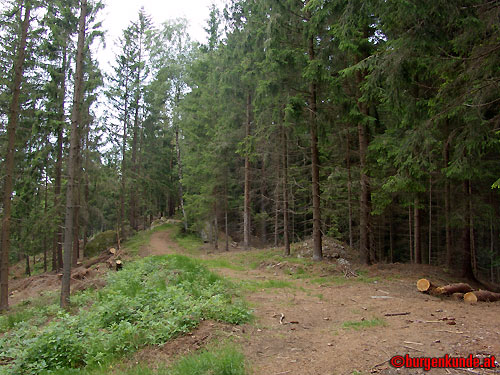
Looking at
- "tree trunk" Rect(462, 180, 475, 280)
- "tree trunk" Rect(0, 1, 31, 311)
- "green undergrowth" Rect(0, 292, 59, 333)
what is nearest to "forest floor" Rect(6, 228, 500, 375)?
"tree trunk" Rect(462, 180, 475, 280)

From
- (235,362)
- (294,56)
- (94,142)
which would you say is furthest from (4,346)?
(94,142)

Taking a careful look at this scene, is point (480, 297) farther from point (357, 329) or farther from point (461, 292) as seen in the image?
point (357, 329)

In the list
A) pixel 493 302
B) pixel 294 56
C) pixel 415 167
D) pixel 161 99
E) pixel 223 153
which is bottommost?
pixel 493 302

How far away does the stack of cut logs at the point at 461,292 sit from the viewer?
7039 millimetres

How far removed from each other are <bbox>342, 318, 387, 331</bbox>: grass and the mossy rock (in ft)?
74.0

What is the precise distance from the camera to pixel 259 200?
24.8 m

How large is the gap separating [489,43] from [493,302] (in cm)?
559

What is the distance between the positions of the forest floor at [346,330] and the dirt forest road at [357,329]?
0.01 meters

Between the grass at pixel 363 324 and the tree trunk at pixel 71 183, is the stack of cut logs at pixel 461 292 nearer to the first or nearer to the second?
the grass at pixel 363 324

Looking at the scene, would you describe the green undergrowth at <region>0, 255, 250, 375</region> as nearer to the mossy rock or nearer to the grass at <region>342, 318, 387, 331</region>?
the grass at <region>342, 318, 387, 331</region>

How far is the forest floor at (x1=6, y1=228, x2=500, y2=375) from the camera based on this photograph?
3863 mm

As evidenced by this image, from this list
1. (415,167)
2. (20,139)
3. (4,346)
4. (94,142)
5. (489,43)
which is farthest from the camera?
(94,142)

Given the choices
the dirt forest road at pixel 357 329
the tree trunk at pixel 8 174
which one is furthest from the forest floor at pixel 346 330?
the tree trunk at pixel 8 174

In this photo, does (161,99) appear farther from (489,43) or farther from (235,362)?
(235,362)
